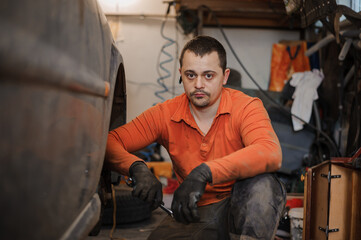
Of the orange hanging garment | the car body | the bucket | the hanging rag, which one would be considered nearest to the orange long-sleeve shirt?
the car body

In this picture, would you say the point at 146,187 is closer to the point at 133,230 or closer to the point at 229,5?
the point at 133,230

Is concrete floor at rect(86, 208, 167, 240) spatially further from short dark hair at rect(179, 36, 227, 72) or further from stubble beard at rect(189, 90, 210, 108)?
short dark hair at rect(179, 36, 227, 72)

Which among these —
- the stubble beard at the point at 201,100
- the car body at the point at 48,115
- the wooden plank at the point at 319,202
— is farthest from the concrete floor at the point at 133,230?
the car body at the point at 48,115

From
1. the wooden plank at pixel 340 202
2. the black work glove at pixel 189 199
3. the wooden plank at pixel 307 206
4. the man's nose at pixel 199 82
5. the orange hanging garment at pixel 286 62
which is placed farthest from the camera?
the orange hanging garment at pixel 286 62

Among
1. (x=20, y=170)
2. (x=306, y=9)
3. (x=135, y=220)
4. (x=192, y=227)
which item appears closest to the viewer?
(x=20, y=170)

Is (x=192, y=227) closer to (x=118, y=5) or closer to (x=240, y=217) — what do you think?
(x=240, y=217)

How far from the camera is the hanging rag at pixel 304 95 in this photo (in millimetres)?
4383

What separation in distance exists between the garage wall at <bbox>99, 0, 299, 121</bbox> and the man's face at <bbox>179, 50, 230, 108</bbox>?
144 inches

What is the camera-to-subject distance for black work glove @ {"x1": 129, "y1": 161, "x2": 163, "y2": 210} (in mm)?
1560

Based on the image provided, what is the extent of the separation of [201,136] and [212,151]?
10 cm

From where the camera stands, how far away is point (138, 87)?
5.68 m

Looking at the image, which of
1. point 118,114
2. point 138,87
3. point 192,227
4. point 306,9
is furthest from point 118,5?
point 192,227

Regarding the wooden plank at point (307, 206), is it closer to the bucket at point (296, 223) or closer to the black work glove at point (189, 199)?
the bucket at point (296, 223)

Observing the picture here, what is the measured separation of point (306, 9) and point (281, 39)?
2717mm
